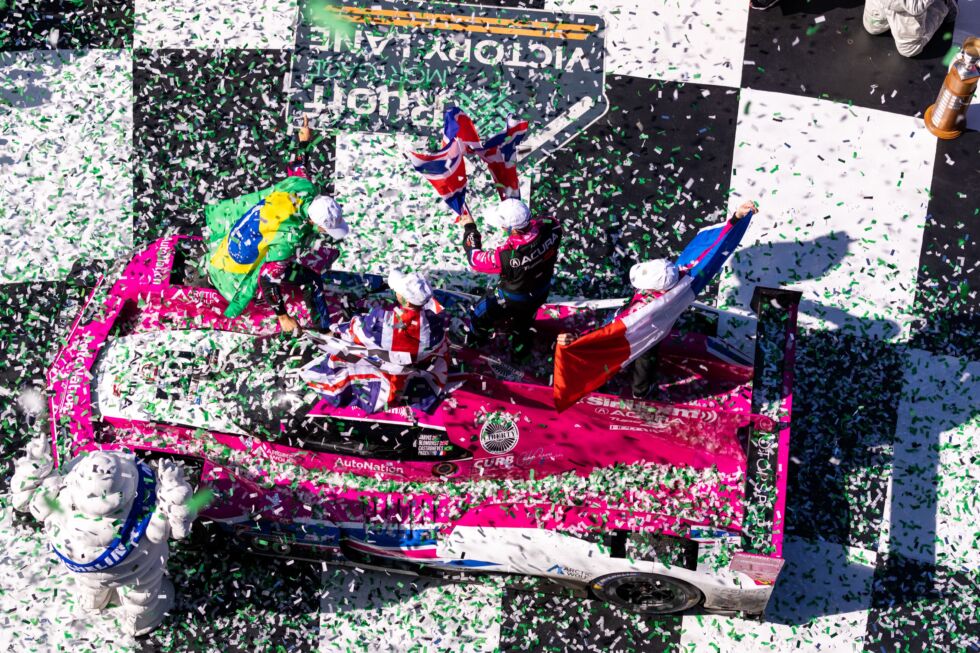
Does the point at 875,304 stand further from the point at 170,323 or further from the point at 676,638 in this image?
the point at 170,323

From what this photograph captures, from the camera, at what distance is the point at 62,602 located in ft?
26.1

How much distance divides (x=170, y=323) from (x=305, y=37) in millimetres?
3314

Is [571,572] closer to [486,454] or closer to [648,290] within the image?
[486,454]

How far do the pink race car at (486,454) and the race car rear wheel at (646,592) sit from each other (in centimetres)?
2

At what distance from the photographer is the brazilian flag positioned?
7.30 metres

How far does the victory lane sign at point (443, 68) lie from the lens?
9.34m

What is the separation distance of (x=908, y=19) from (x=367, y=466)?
5.98m

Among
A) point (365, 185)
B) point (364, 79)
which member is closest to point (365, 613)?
point (365, 185)

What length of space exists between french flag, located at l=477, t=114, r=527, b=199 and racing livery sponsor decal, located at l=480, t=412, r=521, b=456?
1.72 metres

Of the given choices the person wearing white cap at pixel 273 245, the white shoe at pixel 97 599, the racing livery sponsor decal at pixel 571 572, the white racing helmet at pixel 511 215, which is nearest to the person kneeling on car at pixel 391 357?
the person wearing white cap at pixel 273 245

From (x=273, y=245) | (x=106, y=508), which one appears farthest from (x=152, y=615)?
(x=273, y=245)

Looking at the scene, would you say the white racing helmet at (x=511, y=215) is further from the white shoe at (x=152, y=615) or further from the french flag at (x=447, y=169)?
the white shoe at (x=152, y=615)

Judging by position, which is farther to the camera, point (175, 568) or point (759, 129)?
point (759, 129)

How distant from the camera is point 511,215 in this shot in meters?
7.02
